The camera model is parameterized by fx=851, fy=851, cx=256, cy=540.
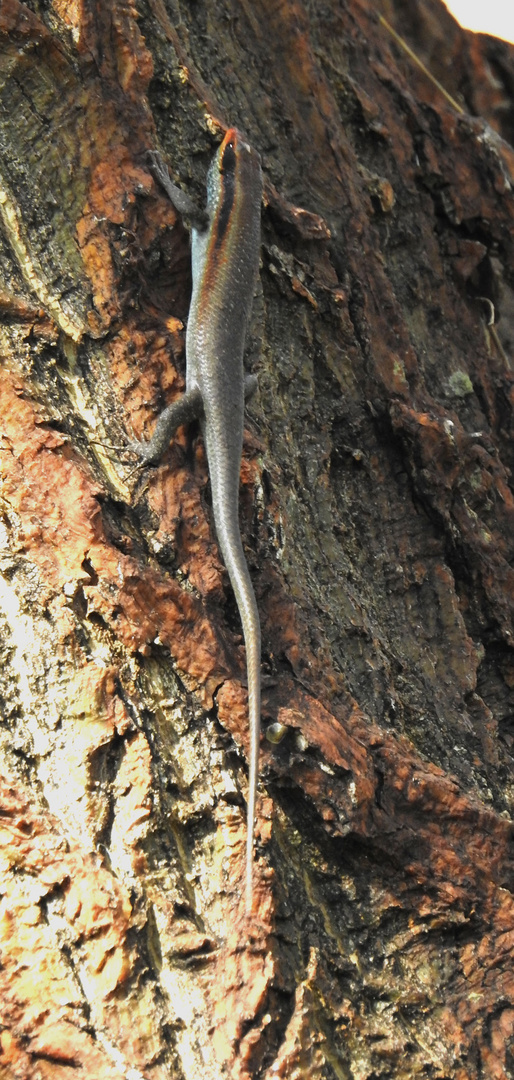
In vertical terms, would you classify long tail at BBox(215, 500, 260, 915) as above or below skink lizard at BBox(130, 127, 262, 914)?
below

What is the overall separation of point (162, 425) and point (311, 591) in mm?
792

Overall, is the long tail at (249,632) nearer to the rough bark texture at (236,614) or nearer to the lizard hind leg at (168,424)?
the rough bark texture at (236,614)

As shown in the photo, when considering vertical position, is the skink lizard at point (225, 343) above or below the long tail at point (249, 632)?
above

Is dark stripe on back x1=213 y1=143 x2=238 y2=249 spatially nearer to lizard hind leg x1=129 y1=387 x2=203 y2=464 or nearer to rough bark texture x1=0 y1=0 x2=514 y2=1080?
rough bark texture x1=0 y1=0 x2=514 y2=1080

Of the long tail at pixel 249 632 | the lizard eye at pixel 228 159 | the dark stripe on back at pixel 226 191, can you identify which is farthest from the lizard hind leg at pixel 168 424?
the lizard eye at pixel 228 159

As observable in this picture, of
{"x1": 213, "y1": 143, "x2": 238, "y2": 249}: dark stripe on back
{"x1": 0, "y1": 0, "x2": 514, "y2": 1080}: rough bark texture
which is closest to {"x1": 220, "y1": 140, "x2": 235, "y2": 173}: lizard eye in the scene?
{"x1": 213, "y1": 143, "x2": 238, "y2": 249}: dark stripe on back

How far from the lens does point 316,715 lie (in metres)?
2.59

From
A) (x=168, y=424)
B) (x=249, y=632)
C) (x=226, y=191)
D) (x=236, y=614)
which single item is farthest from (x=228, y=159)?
(x=249, y=632)

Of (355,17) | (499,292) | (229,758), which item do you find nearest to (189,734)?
(229,758)

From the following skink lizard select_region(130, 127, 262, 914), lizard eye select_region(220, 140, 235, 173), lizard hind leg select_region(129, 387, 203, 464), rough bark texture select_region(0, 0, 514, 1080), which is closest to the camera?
rough bark texture select_region(0, 0, 514, 1080)

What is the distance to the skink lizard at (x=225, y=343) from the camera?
8.89ft

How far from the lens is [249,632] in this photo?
2611 mm

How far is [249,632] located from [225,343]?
135 centimetres

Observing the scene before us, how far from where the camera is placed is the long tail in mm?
2270
